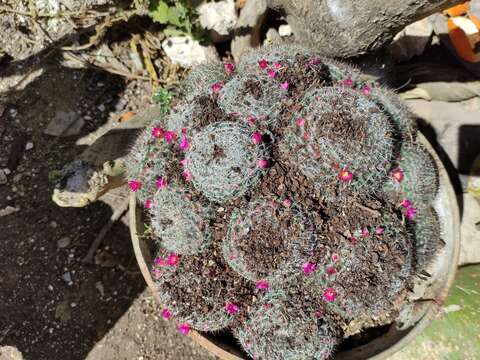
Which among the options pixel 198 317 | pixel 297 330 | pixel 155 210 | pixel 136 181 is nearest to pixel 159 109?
pixel 136 181

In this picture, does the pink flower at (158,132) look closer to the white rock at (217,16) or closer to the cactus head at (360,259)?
the cactus head at (360,259)

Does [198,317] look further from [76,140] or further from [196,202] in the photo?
[76,140]

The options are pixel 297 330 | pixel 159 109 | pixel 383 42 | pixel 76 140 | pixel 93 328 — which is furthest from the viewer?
pixel 76 140

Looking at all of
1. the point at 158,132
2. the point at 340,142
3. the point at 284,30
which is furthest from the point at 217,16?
the point at 340,142

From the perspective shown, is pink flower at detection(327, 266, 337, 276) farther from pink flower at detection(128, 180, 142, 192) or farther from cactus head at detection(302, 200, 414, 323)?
pink flower at detection(128, 180, 142, 192)

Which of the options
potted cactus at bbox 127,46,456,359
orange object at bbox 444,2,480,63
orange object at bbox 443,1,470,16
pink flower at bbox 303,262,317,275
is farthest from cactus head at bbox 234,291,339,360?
orange object at bbox 443,1,470,16

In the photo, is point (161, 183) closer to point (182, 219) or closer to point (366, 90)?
point (182, 219)
